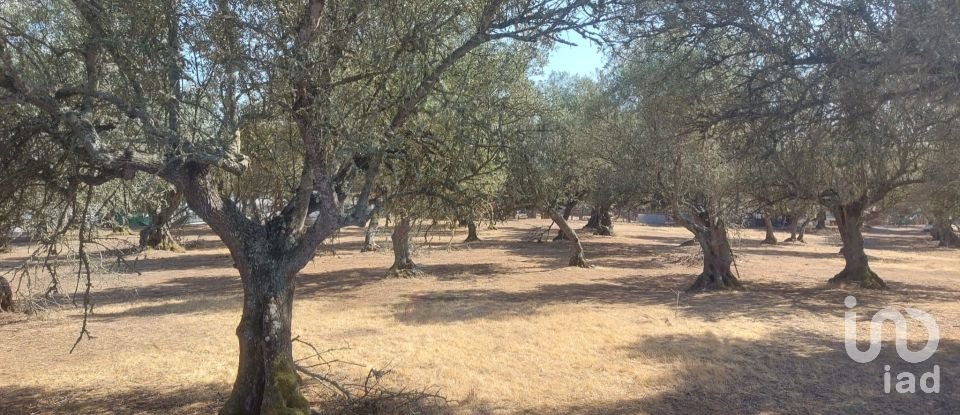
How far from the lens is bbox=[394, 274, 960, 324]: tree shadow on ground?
1441 cm

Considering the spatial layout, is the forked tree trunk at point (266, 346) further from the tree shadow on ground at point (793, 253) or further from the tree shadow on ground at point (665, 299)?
the tree shadow on ground at point (793, 253)

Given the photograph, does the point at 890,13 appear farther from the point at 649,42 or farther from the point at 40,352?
the point at 40,352

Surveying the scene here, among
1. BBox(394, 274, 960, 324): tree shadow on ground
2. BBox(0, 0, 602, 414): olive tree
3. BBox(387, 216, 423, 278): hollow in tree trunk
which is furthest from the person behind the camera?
BBox(387, 216, 423, 278): hollow in tree trunk

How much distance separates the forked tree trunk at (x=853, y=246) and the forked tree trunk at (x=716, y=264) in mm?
3479

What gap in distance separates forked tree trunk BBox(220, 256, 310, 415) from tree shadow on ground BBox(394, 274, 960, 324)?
23.4 ft

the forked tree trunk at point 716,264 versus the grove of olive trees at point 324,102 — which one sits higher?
the grove of olive trees at point 324,102

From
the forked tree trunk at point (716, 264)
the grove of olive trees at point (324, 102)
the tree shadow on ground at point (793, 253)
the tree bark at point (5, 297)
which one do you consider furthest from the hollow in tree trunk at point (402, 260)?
the tree shadow on ground at point (793, 253)

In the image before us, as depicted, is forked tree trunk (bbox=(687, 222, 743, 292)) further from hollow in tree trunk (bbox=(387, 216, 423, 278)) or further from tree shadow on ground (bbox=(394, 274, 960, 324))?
hollow in tree trunk (bbox=(387, 216, 423, 278))

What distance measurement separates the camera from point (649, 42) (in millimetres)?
8055

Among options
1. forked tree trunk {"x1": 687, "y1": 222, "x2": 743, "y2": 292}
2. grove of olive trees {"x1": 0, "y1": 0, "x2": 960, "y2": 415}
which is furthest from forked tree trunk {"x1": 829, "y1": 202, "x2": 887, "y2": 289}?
grove of olive trees {"x1": 0, "y1": 0, "x2": 960, "y2": 415}

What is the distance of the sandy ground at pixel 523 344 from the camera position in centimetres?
805

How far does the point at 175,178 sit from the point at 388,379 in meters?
4.36

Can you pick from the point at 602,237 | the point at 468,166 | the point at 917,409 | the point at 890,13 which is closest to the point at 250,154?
the point at 468,166

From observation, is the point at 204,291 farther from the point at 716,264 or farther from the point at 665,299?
the point at 716,264
